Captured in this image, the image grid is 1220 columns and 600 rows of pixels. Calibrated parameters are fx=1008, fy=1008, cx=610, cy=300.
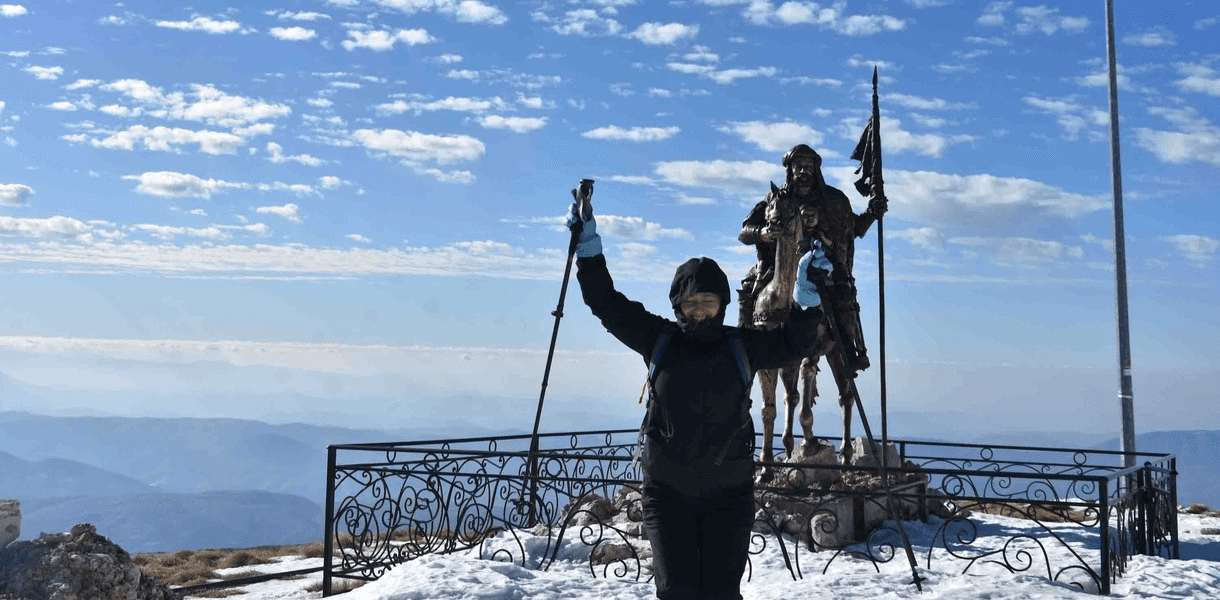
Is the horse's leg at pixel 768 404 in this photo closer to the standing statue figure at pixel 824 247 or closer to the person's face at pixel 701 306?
the standing statue figure at pixel 824 247

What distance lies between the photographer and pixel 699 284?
18.7 ft

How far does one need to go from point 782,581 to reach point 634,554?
4.56 feet

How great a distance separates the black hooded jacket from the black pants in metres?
0.09

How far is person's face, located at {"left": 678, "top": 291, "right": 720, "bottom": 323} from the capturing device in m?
5.72

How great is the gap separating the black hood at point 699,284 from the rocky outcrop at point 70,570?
5.17 metres

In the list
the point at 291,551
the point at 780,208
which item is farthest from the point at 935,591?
the point at 291,551

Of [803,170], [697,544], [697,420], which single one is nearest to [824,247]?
[803,170]

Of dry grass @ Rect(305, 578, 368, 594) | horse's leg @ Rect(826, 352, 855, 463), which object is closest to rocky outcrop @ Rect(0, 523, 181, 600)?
dry grass @ Rect(305, 578, 368, 594)

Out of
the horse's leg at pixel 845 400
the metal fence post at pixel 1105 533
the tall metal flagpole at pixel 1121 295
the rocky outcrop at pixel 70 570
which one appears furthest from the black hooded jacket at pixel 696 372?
the tall metal flagpole at pixel 1121 295

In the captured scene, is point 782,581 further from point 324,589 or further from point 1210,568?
point 324,589

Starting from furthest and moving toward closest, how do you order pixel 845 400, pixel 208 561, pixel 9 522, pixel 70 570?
pixel 208 561 → pixel 845 400 → pixel 9 522 → pixel 70 570

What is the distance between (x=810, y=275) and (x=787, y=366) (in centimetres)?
473

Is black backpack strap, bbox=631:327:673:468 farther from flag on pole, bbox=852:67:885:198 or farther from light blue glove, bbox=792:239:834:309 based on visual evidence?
flag on pole, bbox=852:67:885:198

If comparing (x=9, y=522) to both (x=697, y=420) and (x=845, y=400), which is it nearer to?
(x=697, y=420)
